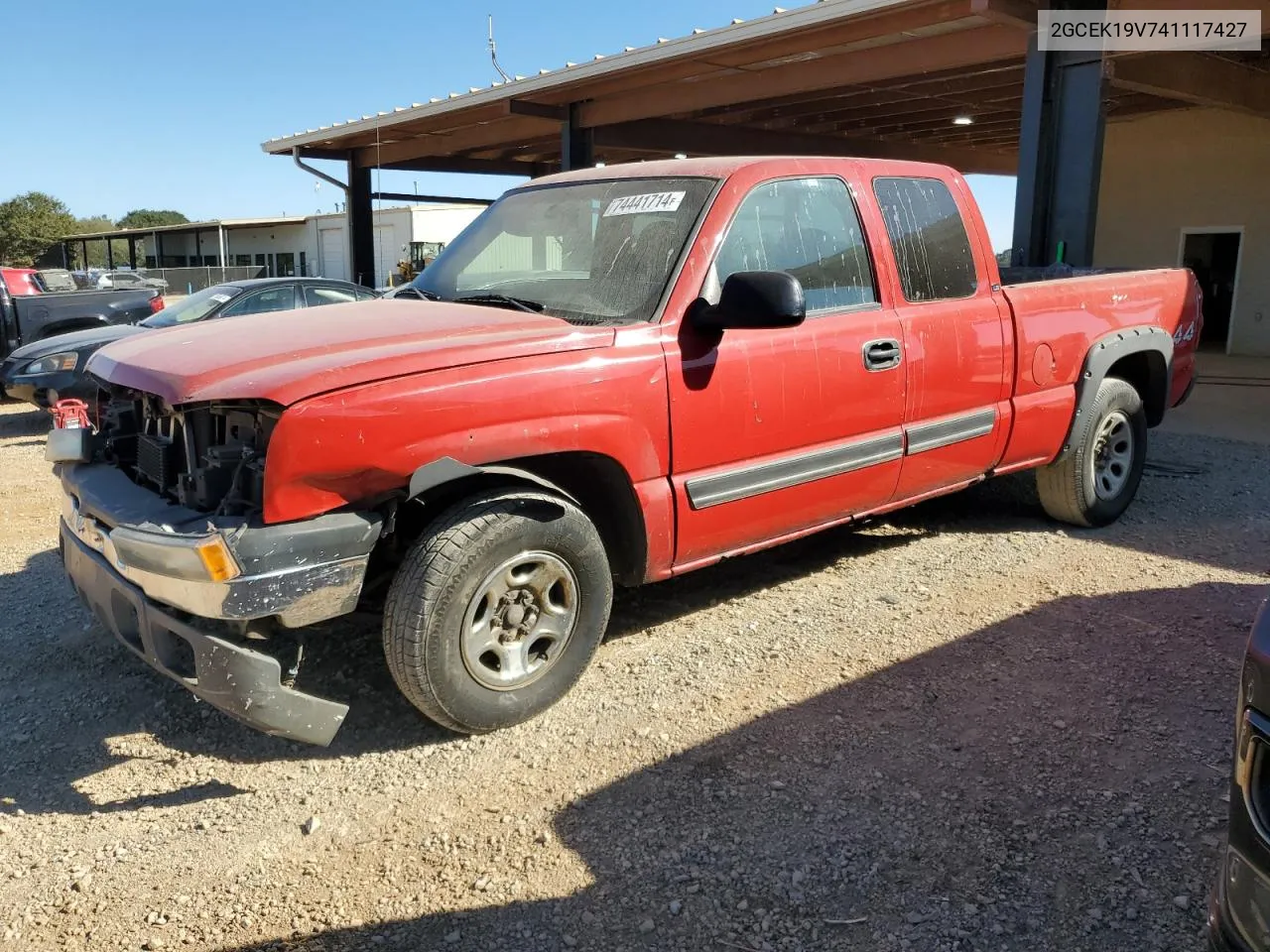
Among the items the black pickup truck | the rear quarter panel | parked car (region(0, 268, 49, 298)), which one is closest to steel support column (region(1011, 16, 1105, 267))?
the rear quarter panel

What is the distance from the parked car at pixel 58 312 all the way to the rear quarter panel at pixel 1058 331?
952 cm

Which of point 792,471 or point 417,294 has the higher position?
point 417,294

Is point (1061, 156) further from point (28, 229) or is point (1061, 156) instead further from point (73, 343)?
point (28, 229)

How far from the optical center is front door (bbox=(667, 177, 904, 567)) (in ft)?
11.9

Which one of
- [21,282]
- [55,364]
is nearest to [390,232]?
[21,282]

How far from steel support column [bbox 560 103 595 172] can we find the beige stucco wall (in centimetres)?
752

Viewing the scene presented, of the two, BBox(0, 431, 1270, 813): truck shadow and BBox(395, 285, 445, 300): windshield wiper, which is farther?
BBox(395, 285, 445, 300): windshield wiper

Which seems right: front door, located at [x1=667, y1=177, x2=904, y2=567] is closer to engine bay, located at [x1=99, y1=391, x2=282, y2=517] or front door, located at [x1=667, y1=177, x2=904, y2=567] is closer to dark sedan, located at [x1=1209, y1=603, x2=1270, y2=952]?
engine bay, located at [x1=99, y1=391, x2=282, y2=517]

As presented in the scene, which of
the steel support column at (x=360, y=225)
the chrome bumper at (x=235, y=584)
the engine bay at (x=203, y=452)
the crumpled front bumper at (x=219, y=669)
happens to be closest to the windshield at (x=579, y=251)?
the engine bay at (x=203, y=452)

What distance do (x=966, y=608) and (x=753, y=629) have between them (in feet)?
3.28

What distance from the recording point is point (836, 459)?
13.4ft

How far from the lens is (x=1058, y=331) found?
16.4 ft

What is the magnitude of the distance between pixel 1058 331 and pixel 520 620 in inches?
128

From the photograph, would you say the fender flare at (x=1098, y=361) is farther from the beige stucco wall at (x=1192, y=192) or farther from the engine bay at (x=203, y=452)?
the beige stucco wall at (x=1192, y=192)
